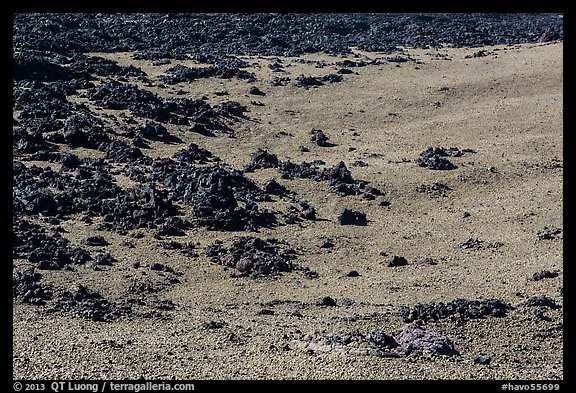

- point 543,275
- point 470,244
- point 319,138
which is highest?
point 543,275

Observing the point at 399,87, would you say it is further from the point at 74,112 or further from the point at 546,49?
the point at 74,112

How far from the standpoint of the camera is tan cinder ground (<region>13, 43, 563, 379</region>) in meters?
11.4

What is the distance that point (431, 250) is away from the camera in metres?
18.7

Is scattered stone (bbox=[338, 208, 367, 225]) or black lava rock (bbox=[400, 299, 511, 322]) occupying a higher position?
black lava rock (bbox=[400, 299, 511, 322])

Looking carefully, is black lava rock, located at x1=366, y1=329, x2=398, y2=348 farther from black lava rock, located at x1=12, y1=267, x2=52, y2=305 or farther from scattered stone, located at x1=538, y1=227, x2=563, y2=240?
scattered stone, located at x1=538, y1=227, x2=563, y2=240

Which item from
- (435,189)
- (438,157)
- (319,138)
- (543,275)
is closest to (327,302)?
(543,275)

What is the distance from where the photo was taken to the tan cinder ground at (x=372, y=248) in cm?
1142

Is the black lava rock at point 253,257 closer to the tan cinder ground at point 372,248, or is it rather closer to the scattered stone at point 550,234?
the tan cinder ground at point 372,248

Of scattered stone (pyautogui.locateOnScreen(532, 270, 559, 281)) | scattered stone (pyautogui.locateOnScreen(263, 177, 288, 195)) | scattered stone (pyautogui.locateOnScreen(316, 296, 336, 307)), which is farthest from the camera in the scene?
scattered stone (pyautogui.locateOnScreen(263, 177, 288, 195))

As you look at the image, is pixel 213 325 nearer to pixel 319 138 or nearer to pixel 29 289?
pixel 29 289

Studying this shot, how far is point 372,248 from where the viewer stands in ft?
61.9

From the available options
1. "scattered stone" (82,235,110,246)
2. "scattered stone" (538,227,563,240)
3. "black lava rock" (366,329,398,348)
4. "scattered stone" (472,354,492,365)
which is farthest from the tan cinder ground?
"black lava rock" (366,329,398,348)
